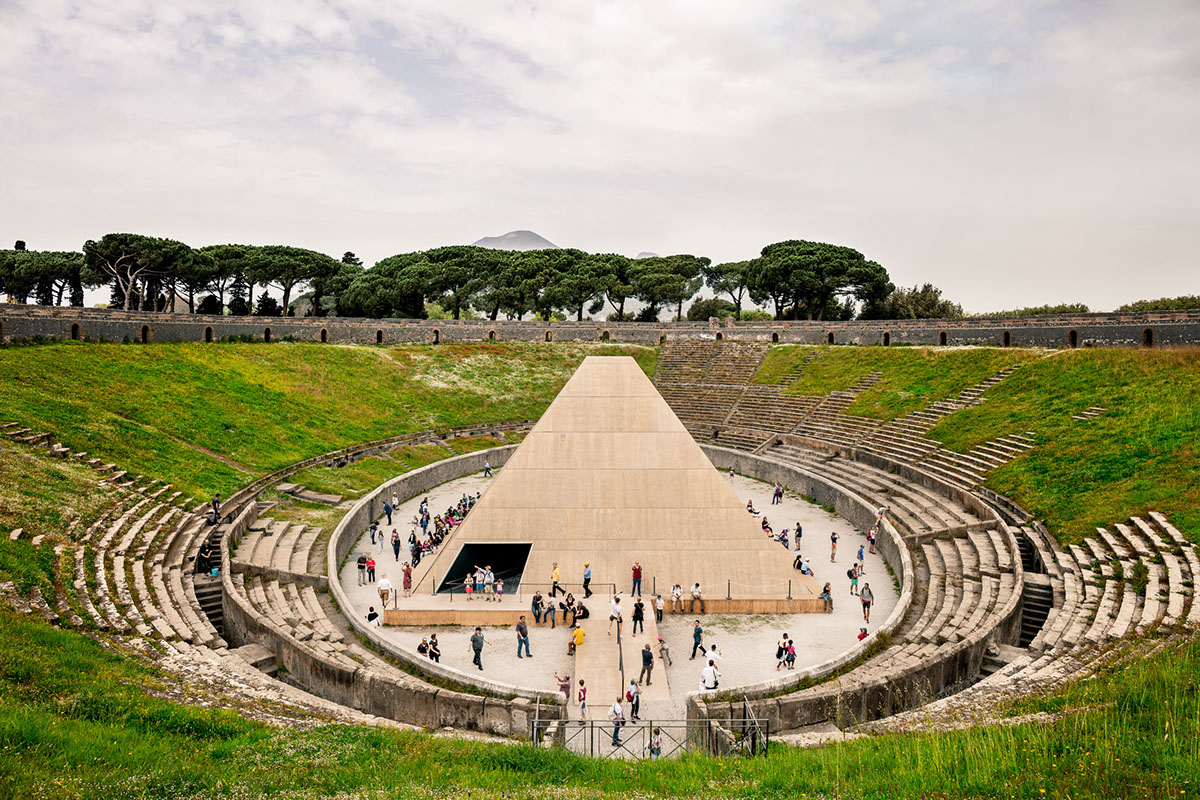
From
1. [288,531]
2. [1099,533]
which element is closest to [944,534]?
[1099,533]

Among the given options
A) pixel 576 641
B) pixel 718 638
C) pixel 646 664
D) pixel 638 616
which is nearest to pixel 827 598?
pixel 718 638

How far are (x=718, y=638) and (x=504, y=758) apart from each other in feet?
29.8

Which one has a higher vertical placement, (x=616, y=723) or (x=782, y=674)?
(x=616, y=723)

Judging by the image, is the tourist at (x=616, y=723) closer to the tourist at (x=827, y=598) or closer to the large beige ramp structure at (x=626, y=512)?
the large beige ramp structure at (x=626, y=512)

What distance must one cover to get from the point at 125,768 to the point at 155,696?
279 centimetres

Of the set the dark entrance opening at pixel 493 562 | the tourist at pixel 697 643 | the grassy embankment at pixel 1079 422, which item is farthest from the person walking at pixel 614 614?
the grassy embankment at pixel 1079 422

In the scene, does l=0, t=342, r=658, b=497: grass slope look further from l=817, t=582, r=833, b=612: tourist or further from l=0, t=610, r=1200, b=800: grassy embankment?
l=817, t=582, r=833, b=612: tourist

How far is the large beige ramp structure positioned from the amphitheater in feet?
12.7

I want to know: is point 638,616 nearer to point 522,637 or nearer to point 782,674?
point 522,637

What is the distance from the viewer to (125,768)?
664 centimetres

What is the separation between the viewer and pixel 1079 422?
24.7 meters

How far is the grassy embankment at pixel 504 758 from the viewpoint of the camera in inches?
250

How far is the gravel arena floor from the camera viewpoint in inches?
563

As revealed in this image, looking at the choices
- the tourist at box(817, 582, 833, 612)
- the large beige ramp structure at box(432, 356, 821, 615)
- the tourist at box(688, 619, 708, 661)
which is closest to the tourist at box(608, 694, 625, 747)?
the tourist at box(688, 619, 708, 661)
